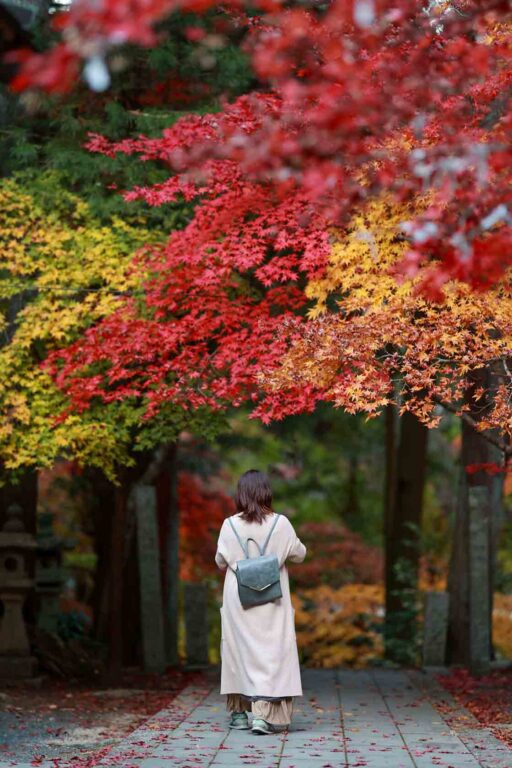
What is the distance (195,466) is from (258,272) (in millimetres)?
8230

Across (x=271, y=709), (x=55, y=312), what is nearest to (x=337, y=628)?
(x=55, y=312)

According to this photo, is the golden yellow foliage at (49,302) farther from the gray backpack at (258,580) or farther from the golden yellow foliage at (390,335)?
the gray backpack at (258,580)

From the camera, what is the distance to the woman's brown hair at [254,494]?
729 cm

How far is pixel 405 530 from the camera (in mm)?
16125

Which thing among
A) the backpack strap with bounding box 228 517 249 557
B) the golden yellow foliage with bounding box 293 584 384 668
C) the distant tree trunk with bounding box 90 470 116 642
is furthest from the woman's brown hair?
the golden yellow foliage with bounding box 293 584 384 668

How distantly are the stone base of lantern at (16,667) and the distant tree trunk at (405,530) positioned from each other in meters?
5.80

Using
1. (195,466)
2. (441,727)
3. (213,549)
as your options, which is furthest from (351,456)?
(441,727)

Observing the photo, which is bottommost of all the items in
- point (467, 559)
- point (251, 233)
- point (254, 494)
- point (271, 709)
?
point (271, 709)

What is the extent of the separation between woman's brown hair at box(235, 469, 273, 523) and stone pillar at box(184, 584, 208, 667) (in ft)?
17.6

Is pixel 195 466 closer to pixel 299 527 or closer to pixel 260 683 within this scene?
pixel 299 527

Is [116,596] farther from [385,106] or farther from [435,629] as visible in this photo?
[385,106]

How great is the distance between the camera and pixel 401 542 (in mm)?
16062

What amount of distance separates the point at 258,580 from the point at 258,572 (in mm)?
54

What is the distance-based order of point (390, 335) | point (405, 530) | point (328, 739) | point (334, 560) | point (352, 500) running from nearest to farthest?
point (328, 739) → point (390, 335) → point (405, 530) → point (334, 560) → point (352, 500)
